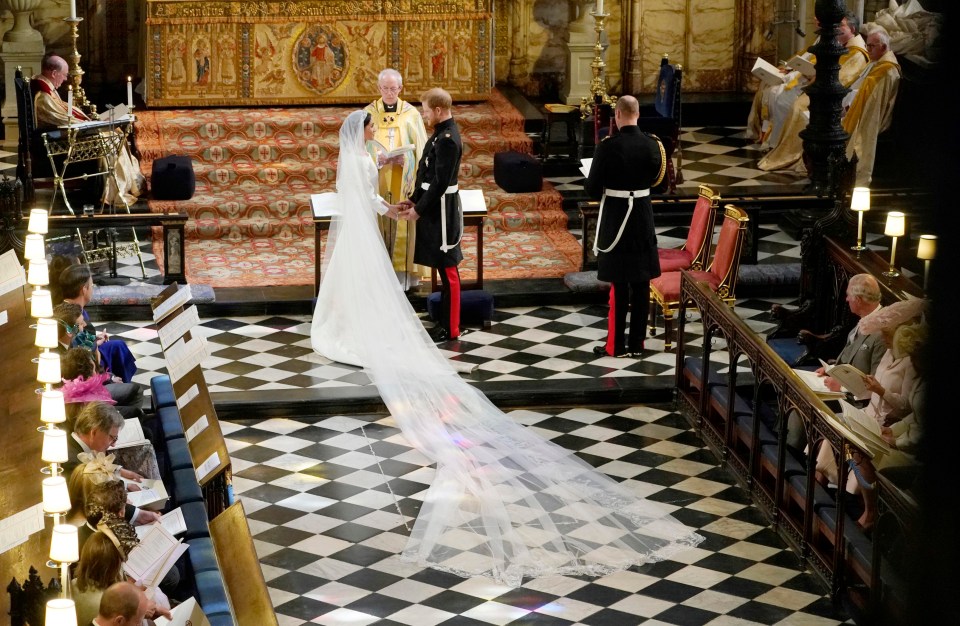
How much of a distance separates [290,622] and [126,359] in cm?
239

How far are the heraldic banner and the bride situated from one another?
17.2 feet

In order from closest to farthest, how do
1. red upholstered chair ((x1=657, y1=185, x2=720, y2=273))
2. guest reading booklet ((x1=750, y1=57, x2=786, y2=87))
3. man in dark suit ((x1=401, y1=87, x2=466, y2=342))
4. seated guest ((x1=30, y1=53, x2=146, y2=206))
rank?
man in dark suit ((x1=401, y1=87, x2=466, y2=342)) < red upholstered chair ((x1=657, y1=185, x2=720, y2=273)) < seated guest ((x1=30, y1=53, x2=146, y2=206)) < guest reading booklet ((x1=750, y1=57, x2=786, y2=87))

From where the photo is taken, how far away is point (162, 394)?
24.0 ft

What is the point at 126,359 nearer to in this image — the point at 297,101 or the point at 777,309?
the point at 777,309

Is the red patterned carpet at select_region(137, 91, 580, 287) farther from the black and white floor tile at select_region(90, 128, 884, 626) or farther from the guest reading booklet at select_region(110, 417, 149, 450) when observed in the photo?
the guest reading booklet at select_region(110, 417, 149, 450)

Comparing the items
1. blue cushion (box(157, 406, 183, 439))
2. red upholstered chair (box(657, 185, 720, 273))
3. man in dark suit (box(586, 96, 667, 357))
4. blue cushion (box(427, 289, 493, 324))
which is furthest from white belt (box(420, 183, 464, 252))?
blue cushion (box(157, 406, 183, 439))

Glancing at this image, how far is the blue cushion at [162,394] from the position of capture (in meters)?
7.21

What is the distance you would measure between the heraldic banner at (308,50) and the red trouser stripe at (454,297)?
5.65 metres

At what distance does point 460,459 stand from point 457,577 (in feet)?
4.52

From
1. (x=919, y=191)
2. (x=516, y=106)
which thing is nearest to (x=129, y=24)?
(x=516, y=106)

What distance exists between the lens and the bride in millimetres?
6918

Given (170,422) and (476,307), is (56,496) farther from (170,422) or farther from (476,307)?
(476,307)

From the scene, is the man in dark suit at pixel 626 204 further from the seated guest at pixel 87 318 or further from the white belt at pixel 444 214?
the seated guest at pixel 87 318

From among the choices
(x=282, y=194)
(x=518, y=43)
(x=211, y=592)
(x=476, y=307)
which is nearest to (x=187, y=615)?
(x=211, y=592)
